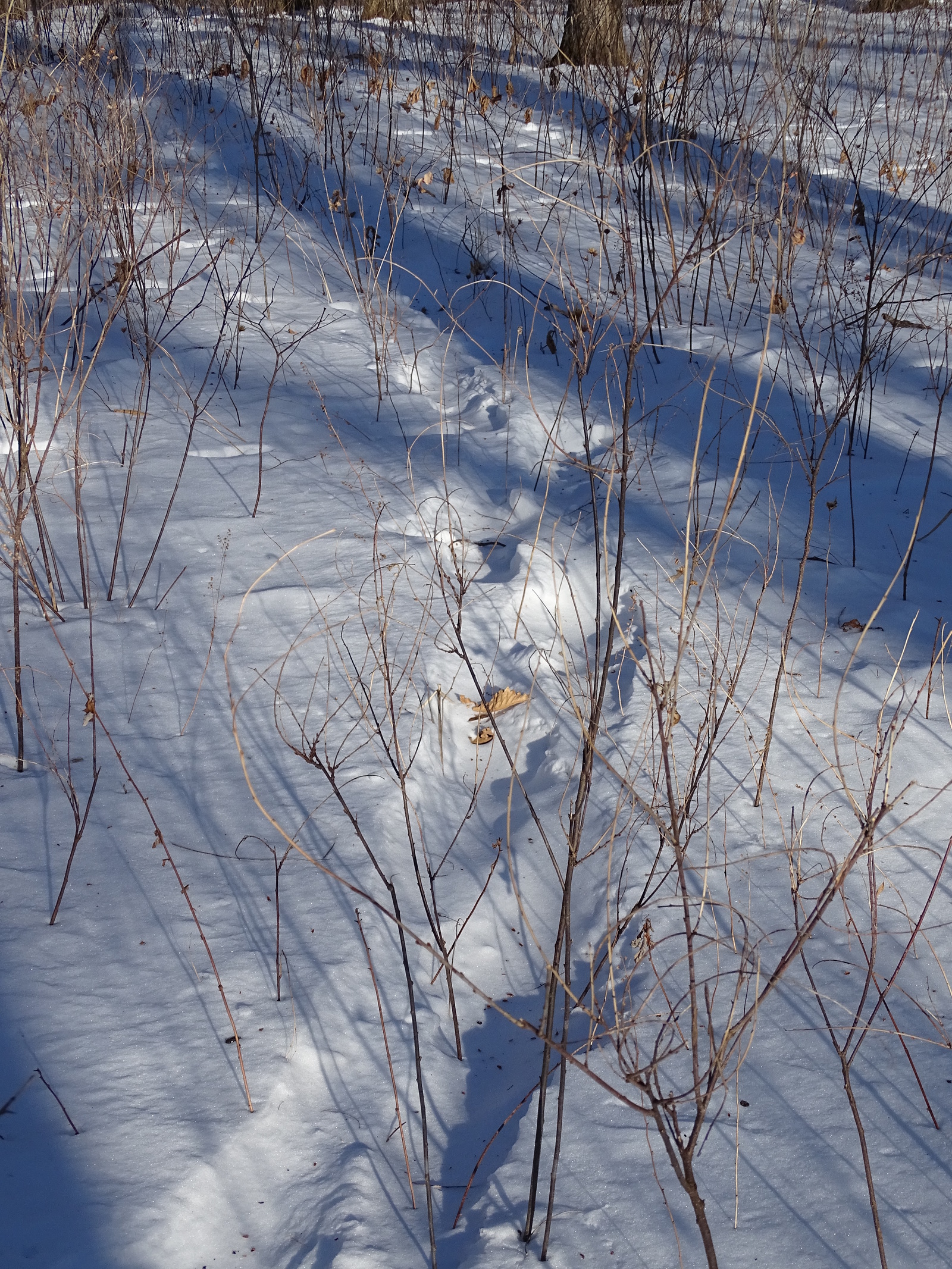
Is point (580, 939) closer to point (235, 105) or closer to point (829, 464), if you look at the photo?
point (829, 464)

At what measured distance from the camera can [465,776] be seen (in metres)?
1.95

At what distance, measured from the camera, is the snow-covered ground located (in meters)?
1.15

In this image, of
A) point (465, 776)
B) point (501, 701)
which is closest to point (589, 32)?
point (501, 701)

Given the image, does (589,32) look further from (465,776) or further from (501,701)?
(465,776)

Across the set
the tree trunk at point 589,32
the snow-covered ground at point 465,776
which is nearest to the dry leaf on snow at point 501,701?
the snow-covered ground at point 465,776

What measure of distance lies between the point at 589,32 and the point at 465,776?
18.3 ft

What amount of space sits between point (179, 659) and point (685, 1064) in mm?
1281

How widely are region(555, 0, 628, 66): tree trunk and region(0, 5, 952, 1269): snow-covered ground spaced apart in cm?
202

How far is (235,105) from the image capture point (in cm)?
561

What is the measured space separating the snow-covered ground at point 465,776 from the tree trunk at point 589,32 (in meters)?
2.02

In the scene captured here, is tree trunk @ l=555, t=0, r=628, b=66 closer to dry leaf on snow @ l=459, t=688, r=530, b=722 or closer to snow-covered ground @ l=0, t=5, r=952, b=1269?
snow-covered ground @ l=0, t=5, r=952, b=1269

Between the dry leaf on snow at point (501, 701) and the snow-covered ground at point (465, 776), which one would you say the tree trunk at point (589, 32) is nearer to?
the snow-covered ground at point (465, 776)

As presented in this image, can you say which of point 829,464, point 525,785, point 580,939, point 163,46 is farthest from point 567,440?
point 163,46

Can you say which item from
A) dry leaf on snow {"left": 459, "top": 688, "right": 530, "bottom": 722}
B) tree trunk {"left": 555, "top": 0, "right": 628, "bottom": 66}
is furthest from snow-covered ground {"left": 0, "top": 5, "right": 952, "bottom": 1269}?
tree trunk {"left": 555, "top": 0, "right": 628, "bottom": 66}
